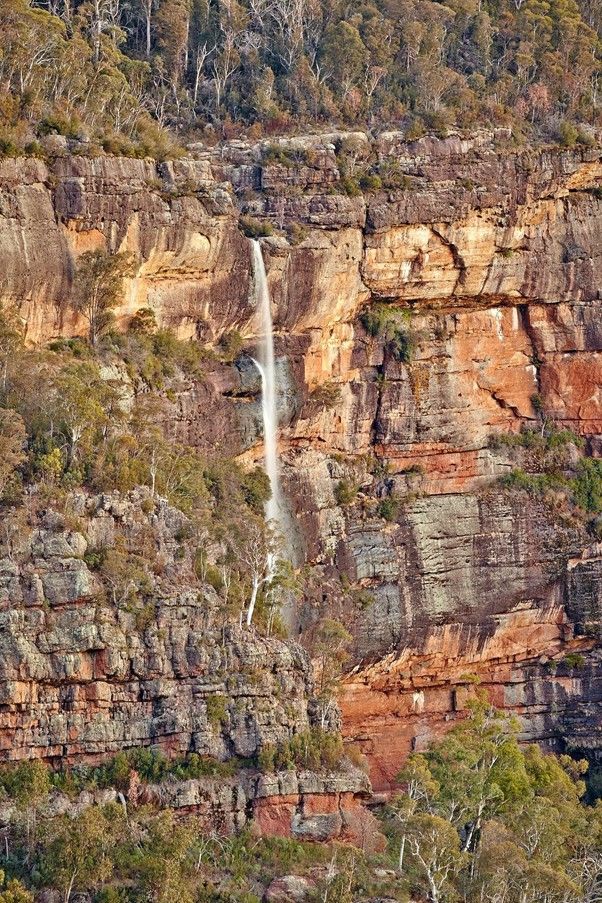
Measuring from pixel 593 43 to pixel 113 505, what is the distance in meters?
35.2

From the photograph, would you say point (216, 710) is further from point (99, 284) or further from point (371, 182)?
point (371, 182)

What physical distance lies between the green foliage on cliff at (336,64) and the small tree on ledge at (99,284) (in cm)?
805

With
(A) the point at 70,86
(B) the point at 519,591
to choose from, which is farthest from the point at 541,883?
(A) the point at 70,86

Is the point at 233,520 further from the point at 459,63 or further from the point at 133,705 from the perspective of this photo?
the point at 459,63

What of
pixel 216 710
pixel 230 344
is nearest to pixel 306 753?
pixel 216 710

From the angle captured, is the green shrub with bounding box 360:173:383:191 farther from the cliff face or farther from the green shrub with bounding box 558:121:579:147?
the green shrub with bounding box 558:121:579:147

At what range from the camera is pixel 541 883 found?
5284 cm

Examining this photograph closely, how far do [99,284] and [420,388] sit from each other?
45.0ft

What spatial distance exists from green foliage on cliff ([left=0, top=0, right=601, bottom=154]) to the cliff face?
6.09 feet

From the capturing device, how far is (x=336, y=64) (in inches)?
3049

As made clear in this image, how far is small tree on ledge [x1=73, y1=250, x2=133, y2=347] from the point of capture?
200ft

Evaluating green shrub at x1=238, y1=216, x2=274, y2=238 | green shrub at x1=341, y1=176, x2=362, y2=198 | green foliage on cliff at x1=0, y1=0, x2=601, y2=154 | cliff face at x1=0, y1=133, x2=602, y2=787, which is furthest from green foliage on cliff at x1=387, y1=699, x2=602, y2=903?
green foliage on cliff at x1=0, y1=0, x2=601, y2=154

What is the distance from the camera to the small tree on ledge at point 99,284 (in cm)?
6091

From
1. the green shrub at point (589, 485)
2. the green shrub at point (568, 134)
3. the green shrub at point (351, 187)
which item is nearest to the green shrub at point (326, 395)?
the green shrub at point (351, 187)
